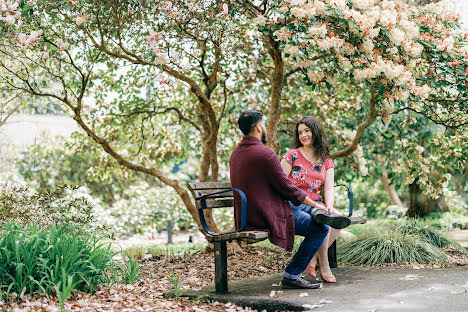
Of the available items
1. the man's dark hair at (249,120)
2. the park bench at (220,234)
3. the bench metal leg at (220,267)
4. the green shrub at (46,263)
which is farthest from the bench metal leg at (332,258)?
the green shrub at (46,263)

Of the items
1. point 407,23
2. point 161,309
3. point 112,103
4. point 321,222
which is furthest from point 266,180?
point 112,103

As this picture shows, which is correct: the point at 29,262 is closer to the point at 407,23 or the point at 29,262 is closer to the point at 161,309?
the point at 161,309

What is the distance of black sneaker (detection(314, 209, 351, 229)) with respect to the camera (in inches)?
153

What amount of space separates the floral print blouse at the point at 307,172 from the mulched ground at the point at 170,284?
3.81 feet

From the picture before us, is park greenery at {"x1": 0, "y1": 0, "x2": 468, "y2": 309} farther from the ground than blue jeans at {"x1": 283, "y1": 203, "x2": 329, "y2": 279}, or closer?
farther from the ground

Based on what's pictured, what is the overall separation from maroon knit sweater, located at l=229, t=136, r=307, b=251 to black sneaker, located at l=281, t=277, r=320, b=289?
412 millimetres

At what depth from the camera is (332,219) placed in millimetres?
3883

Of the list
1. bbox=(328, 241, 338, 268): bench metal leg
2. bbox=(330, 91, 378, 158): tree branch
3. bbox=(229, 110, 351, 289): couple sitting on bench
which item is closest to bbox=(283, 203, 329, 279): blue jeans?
bbox=(229, 110, 351, 289): couple sitting on bench

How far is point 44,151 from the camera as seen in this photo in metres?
14.7

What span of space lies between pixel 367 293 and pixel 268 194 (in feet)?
3.43

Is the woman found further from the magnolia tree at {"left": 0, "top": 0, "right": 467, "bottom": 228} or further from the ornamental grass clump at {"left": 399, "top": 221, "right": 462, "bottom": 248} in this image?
the ornamental grass clump at {"left": 399, "top": 221, "right": 462, "bottom": 248}

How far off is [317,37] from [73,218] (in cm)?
322

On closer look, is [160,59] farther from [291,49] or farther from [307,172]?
[307,172]

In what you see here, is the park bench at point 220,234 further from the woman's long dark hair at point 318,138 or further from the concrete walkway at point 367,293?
the woman's long dark hair at point 318,138
